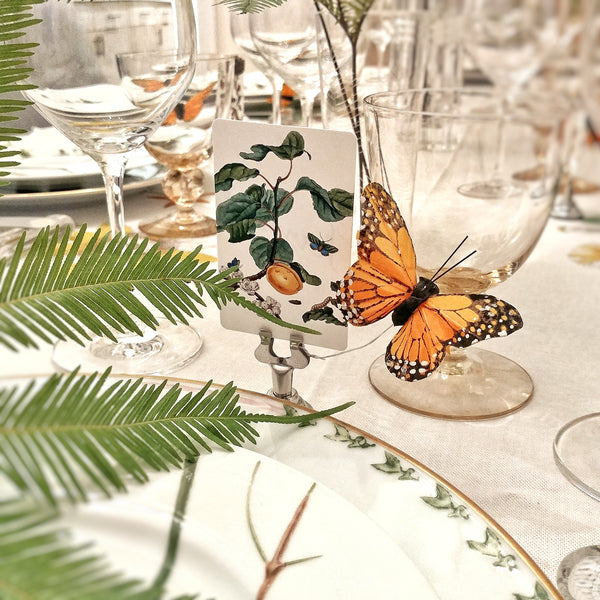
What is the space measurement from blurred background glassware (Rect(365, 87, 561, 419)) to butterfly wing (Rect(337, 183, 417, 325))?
0.03m

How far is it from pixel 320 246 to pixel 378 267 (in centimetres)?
3

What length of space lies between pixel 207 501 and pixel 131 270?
4.2 inches

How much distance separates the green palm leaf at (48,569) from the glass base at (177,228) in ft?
1.90

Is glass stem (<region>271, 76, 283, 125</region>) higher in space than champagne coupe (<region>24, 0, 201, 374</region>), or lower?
lower

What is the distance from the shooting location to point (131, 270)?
0.31 meters

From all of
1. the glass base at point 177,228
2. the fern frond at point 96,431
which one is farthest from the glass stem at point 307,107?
the fern frond at point 96,431

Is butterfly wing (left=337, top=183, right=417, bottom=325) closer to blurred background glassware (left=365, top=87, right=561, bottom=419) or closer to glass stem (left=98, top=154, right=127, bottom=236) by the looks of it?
blurred background glassware (left=365, top=87, right=561, bottom=419)

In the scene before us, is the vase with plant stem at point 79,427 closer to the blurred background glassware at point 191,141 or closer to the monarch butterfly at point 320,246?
the monarch butterfly at point 320,246

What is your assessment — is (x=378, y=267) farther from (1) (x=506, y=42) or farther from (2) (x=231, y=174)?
(1) (x=506, y=42)

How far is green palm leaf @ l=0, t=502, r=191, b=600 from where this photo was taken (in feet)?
0.42

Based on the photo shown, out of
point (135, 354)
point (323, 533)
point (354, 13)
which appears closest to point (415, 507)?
point (323, 533)

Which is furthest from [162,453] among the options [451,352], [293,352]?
[451,352]

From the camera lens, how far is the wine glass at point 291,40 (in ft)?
2.11

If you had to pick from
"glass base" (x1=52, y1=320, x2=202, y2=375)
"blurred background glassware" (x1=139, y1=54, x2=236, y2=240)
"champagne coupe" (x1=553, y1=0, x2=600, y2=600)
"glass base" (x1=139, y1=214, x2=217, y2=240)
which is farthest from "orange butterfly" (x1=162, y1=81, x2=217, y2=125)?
"champagne coupe" (x1=553, y1=0, x2=600, y2=600)
